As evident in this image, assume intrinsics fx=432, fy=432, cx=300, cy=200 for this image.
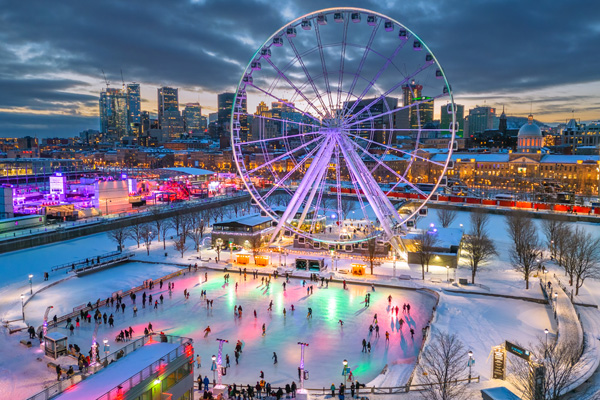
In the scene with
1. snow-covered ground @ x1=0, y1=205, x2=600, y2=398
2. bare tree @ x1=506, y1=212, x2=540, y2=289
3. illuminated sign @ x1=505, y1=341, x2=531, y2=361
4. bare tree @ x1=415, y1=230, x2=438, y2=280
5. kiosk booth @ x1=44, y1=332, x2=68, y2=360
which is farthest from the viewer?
bare tree @ x1=415, y1=230, x2=438, y2=280

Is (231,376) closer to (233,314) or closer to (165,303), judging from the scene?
(233,314)

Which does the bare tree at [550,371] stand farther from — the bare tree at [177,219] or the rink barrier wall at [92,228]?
the rink barrier wall at [92,228]

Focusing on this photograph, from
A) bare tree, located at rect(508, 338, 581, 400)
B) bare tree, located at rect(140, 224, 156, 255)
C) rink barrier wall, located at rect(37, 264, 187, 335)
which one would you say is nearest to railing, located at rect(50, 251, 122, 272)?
bare tree, located at rect(140, 224, 156, 255)

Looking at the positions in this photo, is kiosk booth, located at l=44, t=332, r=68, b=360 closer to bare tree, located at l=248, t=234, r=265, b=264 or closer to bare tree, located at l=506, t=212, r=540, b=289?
bare tree, located at l=248, t=234, r=265, b=264

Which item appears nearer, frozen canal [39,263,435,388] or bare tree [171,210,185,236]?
frozen canal [39,263,435,388]

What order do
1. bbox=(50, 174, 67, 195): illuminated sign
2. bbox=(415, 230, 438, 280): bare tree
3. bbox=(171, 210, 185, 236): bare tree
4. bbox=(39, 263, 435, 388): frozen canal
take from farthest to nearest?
bbox=(50, 174, 67, 195): illuminated sign → bbox=(171, 210, 185, 236): bare tree → bbox=(415, 230, 438, 280): bare tree → bbox=(39, 263, 435, 388): frozen canal

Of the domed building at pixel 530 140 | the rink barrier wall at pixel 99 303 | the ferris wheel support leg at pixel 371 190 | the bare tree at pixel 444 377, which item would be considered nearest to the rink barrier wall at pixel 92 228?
the rink barrier wall at pixel 99 303

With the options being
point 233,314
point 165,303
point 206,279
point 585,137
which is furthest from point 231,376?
point 585,137
